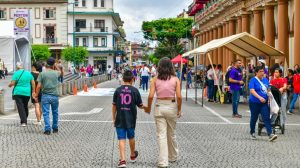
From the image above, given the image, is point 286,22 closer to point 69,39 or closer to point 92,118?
point 92,118

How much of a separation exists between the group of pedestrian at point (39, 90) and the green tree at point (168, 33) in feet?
311

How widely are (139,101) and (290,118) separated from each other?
11.1 m

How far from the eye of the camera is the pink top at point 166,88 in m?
10.0

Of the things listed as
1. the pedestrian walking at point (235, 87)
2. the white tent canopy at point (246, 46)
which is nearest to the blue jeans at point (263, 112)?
the pedestrian walking at point (235, 87)

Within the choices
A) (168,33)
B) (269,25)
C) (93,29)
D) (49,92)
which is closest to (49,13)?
(93,29)

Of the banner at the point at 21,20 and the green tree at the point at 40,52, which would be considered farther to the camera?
the green tree at the point at 40,52

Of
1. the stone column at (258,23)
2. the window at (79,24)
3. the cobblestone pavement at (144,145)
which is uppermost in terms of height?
→ the window at (79,24)

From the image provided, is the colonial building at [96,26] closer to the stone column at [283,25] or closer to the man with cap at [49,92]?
the stone column at [283,25]

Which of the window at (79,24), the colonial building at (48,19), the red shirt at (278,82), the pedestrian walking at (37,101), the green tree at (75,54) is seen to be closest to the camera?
the red shirt at (278,82)

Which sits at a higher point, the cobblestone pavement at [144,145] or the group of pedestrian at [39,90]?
the group of pedestrian at [39,90]

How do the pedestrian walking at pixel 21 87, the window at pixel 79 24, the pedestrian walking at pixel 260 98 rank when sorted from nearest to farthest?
the pedestrian walking at pixel 260 98 → the pedestrian walking at pixel 21 87 → the window at pixel 79 24

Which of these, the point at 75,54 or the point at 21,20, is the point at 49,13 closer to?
the point at 75,54

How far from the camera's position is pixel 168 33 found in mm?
112688

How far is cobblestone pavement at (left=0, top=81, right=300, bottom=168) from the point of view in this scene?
34.2 ft
